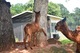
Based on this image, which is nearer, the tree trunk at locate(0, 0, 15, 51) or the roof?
the tree trunk at locate(0, 0, 15, 51)

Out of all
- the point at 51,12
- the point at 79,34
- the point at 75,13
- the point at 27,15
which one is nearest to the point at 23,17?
the point at 27,15

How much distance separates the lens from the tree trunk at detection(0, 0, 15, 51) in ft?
→ 28.6

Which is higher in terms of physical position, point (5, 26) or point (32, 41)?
point (5, 26)

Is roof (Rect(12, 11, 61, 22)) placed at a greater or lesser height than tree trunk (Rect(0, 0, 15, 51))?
lesser

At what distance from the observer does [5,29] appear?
8.86 meters

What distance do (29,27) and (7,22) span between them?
1.12 meters

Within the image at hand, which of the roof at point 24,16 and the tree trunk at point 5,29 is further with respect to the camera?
the roof at point 24,16

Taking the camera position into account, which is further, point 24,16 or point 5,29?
point 24,16

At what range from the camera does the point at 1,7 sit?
354 inches

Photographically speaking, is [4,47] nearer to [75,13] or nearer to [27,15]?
[27,15]

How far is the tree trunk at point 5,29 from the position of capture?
28.6 feet

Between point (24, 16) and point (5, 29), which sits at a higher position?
point (5, 29)

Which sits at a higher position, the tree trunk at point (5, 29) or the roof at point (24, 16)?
the tree trunk at point (5, 29)

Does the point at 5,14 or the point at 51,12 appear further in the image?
the point at 51,12
